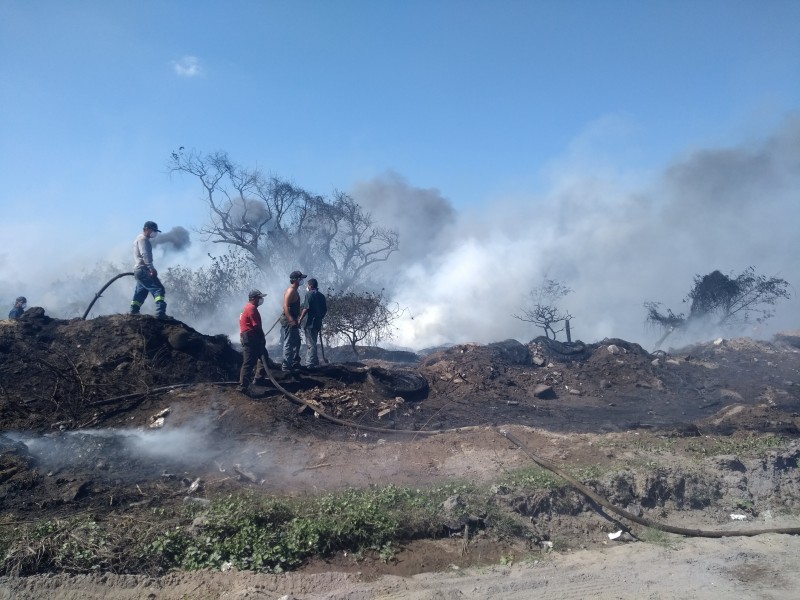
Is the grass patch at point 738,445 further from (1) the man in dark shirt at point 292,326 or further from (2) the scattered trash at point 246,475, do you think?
(1) the man in dark shirt at point 292,326

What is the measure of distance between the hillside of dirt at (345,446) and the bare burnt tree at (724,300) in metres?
11.0

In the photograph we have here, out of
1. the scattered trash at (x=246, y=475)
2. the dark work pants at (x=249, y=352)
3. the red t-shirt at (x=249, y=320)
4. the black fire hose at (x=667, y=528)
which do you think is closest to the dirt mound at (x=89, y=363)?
the dark work pants at (x=249, y=352)

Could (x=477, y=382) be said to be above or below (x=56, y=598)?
above

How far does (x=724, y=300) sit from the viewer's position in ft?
81.6

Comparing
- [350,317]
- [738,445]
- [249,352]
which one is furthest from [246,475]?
[350,317]

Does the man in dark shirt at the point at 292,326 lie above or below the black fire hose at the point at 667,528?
above

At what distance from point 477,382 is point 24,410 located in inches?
343

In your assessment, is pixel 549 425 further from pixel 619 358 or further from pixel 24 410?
pixel 24 410

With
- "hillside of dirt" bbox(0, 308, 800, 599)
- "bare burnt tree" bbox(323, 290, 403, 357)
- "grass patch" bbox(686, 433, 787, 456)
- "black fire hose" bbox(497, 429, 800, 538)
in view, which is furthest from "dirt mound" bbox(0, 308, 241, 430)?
"grass patch" bbox(686, 433, 787, 456)

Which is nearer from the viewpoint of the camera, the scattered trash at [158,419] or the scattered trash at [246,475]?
the scattered trash at [246,475]

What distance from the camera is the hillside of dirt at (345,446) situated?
5777mm

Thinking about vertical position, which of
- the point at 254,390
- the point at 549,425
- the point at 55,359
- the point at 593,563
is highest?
the point at 55,359

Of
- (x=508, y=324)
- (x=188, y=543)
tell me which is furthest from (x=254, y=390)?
(x=508, y=324)

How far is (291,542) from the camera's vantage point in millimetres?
5371
